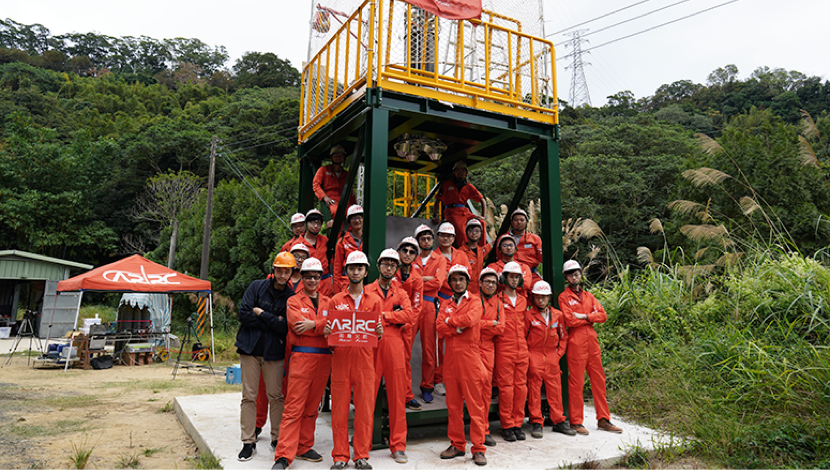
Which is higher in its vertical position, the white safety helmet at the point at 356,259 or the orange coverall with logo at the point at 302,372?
the white safety helmet at the point at 356,259

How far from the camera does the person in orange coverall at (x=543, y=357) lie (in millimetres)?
6664

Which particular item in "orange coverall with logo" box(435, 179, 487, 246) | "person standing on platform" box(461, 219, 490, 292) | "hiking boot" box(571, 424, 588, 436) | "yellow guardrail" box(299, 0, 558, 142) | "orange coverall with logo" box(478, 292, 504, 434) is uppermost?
"yellow guardrail" box(299, 0, 558, 142)

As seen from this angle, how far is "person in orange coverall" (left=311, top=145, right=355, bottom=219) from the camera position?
8.34 m

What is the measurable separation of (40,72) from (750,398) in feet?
259

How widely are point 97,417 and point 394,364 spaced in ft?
22.4

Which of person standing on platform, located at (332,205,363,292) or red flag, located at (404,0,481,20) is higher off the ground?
red flag, located at (404,0,481,20)

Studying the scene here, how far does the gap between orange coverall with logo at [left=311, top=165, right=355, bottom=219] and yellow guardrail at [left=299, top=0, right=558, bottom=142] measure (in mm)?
823

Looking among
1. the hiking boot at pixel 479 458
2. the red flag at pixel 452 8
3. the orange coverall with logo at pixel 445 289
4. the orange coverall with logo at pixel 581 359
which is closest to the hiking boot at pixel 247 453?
Answer: the hiking boot at pixel 479 458

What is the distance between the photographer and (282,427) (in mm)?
5191

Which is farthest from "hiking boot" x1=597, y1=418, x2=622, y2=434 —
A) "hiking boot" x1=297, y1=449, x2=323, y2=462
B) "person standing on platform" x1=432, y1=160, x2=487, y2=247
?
"hiking boot" x1=297, y1=449, x2=323, y2=462

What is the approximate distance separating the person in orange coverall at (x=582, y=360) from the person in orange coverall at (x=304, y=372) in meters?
3.59

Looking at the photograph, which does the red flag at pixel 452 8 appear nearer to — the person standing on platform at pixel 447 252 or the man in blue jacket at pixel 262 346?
the person standing on platform at pixel 447 252

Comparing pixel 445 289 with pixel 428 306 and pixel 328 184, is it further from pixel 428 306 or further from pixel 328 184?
pixel 328 184

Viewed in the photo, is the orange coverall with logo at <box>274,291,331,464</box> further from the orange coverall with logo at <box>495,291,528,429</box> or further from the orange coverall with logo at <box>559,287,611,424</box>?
the orange coverall with logo at <box>559,287,611,424</box>
